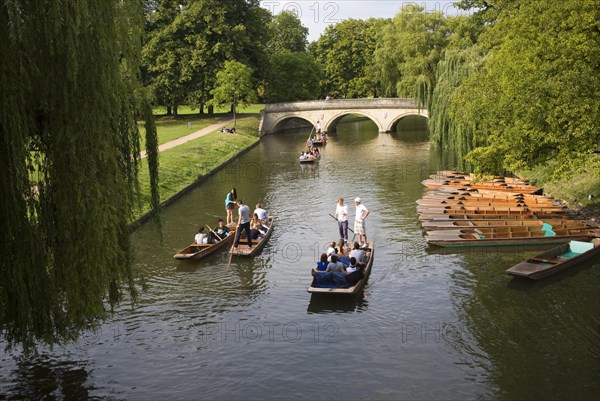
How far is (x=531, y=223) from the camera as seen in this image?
21047 mm

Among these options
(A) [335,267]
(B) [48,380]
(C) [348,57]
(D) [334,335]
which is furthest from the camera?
(C) [348,57]

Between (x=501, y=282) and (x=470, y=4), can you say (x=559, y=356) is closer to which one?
(x=501, y=282)

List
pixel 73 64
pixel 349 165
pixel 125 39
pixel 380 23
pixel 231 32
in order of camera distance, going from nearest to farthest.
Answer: pixel 73 64, pixel 125 39, pixel 349 165, pixel 231 32, pixel 380 23

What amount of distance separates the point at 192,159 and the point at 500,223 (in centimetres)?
2258

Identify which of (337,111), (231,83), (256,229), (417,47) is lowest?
(256,229)

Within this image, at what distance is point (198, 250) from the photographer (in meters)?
19.8

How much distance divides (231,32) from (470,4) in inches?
1163

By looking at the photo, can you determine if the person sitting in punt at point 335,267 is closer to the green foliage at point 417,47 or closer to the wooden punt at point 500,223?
the wooden punt at point 500,223

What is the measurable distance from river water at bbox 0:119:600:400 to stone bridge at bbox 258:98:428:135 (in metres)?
38.1

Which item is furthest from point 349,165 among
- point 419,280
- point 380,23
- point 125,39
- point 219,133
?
point 380,23

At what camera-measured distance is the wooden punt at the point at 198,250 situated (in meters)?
19.0

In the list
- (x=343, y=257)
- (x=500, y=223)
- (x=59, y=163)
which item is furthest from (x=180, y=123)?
(x=59, y=163)

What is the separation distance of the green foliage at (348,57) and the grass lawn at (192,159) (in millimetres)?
28261

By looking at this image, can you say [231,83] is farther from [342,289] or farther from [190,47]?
[342,289]
